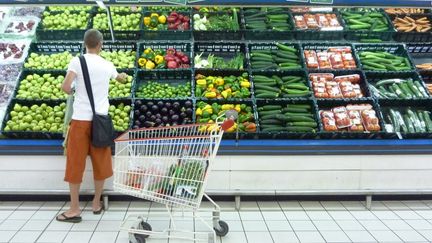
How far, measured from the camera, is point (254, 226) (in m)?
4.23

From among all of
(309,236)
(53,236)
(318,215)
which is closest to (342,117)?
(318,215)

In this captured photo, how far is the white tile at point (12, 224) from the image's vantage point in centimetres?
407

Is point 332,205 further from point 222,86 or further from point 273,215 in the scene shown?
point 222,86

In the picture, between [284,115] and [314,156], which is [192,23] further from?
[314,156]

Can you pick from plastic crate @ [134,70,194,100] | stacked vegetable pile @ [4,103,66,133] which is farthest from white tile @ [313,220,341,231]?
stacked vegetable pile @ [4,103,66,133]

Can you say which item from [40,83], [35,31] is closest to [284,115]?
[40,83]

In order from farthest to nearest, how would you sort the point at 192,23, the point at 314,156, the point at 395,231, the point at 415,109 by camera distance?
the point at 192,23, the point at 415,109, the point at 314,156, the point at 395,231

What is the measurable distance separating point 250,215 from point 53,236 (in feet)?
6.44

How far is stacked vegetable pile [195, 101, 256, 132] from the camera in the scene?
4637mm

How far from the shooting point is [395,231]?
4.21 meters

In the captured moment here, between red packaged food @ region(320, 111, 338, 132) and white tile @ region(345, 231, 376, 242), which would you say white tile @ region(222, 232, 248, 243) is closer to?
white tile @ region(345, 231, 376, 242)

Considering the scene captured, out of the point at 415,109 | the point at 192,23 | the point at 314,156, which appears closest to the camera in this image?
the point at 314,156

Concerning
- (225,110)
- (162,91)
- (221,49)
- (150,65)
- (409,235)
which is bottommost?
(409,235)

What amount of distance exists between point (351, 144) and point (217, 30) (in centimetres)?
215
